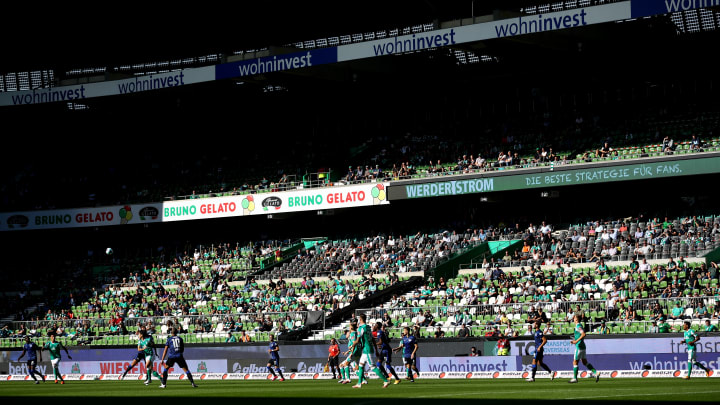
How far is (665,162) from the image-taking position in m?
40.1

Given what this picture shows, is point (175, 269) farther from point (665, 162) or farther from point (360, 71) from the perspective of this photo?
point (665, 162)

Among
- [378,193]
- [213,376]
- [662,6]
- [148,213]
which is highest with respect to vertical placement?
[662,6]

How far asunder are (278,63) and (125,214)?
14023 millimetres

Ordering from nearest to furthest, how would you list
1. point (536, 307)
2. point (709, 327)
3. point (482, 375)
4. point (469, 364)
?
point (709, 327) → point (482, 375) → point (469, 364) → point (536, 307)

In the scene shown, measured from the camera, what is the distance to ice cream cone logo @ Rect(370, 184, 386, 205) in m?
47.9

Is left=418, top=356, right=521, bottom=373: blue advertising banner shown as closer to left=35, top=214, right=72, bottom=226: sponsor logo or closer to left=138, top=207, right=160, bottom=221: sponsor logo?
left=138, top=207, right=160, bottom=221: sponsor logo

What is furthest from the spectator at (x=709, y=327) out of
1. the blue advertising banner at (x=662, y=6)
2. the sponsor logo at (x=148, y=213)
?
the sponsor logo at (x=148, y=213)

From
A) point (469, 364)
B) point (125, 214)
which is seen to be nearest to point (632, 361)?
point (469, 364)

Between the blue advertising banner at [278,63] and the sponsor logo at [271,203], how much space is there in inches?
272

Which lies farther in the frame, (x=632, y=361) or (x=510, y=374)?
(x=510, y=374)

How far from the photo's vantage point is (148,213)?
2147 inches

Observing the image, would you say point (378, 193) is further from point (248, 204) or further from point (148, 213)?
point (148, 213)

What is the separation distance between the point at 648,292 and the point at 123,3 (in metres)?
36.1

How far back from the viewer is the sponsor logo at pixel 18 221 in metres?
57.1
